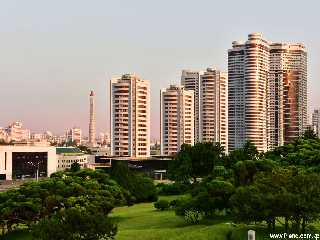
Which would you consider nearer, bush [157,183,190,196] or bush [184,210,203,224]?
bush [184,210,203,224]

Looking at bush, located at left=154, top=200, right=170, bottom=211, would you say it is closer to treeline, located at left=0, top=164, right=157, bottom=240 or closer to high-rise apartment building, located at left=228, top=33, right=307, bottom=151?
treeline, located at left=0, top=164, right=157, bottom=240

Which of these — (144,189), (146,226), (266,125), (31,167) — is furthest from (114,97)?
(146,226)

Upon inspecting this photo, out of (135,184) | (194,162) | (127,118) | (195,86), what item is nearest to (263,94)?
(195,86)

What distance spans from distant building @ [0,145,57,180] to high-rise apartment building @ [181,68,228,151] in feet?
104

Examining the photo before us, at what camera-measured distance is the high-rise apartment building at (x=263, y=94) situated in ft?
346

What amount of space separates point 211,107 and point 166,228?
8040 cm

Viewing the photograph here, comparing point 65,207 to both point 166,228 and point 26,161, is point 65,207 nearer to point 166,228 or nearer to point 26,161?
point 166,228

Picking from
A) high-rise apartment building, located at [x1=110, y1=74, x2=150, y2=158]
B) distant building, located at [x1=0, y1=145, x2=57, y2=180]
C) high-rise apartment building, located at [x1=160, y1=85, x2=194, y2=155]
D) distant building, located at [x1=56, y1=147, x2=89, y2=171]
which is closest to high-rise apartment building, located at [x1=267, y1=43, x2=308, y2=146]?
high-rise apartment building, located at [x1=160, y1=85, x2=194, y2=155]

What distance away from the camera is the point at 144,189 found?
171 ft

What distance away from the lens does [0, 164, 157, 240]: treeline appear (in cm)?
2391

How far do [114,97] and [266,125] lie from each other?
31.1 m

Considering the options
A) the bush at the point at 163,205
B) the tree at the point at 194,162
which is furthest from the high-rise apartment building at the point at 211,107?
the bush at the point at 163,205

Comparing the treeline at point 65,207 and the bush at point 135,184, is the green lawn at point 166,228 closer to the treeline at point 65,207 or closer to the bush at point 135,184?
the treeline at point 65,207

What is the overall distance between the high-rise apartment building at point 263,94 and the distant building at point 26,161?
3744 centimetres
